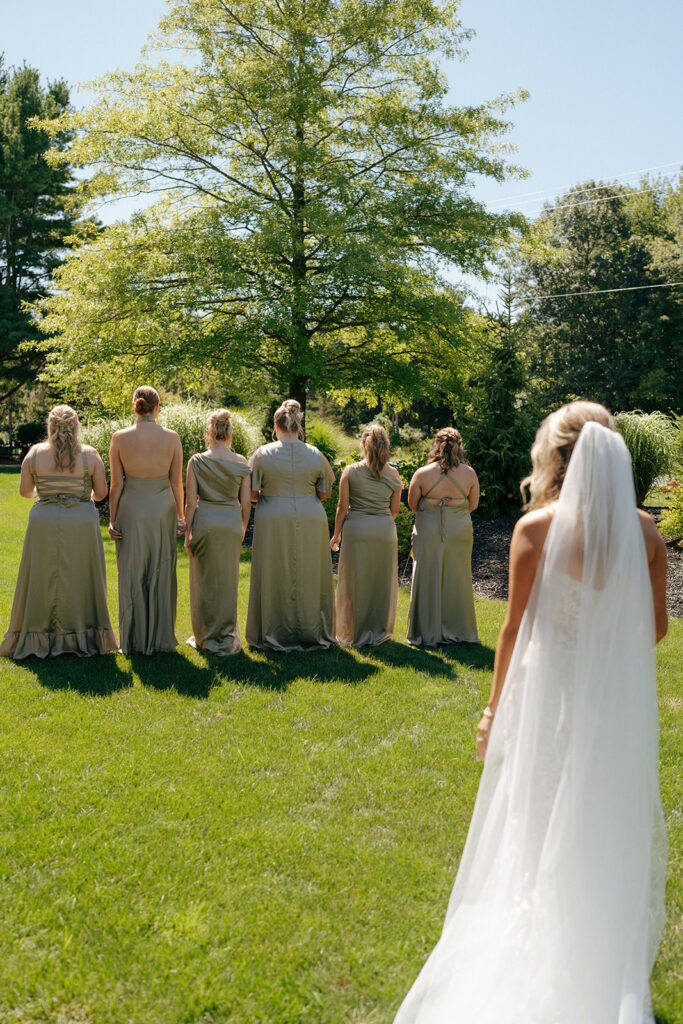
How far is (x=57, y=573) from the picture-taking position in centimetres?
719

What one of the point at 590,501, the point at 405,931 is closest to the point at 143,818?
the point at 405,931

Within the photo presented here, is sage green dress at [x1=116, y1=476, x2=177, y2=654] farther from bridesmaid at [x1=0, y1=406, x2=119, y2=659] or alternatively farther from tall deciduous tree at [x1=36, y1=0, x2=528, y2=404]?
tall deciduous tree at [x1=36, y1=0, x2=528, y2=404]

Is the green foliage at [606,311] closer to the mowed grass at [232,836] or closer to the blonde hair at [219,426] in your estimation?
the blonde hair at [219,426]

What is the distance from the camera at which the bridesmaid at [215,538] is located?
766cm

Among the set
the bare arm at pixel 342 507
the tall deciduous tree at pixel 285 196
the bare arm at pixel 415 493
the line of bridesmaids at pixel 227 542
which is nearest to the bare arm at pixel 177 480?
the line of bridesmaids at pixel 227 542

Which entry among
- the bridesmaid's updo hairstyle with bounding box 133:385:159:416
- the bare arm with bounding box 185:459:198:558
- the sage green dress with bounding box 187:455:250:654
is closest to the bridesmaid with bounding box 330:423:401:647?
the sage green dress with bounding box 187:455:250:654

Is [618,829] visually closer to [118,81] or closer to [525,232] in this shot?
[525,232]

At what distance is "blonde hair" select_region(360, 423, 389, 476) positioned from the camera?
316 inches

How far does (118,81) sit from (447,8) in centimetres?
726

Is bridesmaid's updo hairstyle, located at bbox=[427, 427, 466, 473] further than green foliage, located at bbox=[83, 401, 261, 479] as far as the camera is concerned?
No

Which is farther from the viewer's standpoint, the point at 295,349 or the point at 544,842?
the point at 295,349

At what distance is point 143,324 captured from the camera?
15969 mm

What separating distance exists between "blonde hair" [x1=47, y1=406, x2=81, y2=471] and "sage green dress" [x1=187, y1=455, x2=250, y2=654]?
1.12 meters

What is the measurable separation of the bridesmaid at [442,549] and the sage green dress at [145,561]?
2.54 meters
